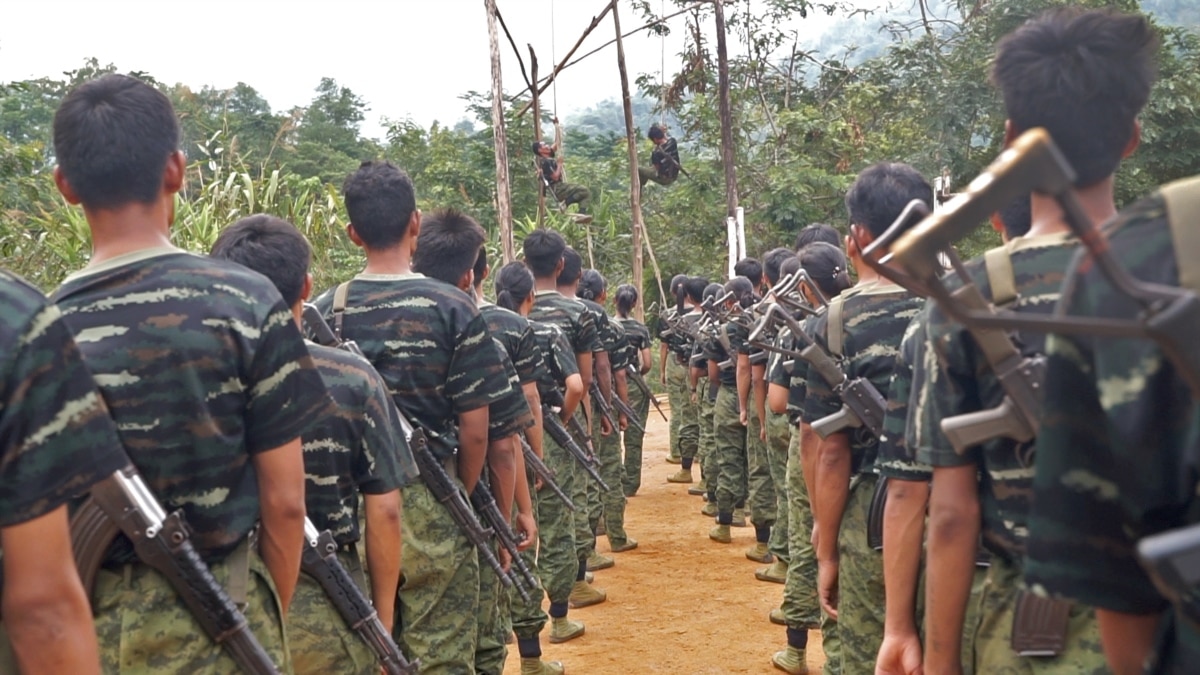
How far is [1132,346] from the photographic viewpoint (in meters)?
1.36

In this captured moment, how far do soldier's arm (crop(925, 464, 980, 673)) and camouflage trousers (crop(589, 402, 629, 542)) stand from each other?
729 cm

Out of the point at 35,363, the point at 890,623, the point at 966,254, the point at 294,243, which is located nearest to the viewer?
the point at 35,363

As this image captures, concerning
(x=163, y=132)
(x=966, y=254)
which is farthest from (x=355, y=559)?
(x=966, y=254)

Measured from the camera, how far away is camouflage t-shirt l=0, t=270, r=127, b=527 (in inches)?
76.7

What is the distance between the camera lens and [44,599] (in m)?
2.01

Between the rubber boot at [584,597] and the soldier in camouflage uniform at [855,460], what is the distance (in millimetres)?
4155

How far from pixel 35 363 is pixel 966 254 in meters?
13.8

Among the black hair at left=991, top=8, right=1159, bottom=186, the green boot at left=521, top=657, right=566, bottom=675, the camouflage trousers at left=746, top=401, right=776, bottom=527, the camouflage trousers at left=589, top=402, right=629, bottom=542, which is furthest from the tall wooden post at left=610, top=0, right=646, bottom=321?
the black hair at left=991, top=8, right=1159, bottom=186

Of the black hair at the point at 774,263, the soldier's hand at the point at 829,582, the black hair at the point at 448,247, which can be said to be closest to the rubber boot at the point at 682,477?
the black hair at the point at 774,263

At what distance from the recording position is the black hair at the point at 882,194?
373 centimetres

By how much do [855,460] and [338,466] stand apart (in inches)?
72.9

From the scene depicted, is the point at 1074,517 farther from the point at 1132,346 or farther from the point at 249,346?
the point at 249,346

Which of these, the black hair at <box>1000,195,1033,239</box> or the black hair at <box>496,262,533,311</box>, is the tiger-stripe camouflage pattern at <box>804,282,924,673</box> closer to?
the black hair at <box>1000,195,1033,239</box>

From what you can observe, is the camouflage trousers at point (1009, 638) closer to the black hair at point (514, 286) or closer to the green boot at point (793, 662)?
the green boot at point (793, 662)
